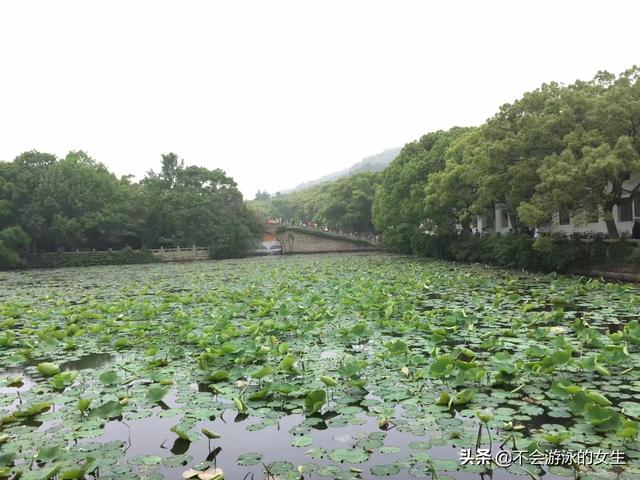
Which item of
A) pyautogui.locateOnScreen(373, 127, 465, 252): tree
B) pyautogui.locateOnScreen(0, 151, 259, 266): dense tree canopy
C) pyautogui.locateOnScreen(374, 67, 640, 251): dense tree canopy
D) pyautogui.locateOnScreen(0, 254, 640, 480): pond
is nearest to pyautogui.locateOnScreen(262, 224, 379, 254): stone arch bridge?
pyautogui.locateOnScreen(0, 151, 259, 266): dense tree canopy

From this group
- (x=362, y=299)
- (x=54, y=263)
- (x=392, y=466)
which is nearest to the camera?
(x=392, y=466)

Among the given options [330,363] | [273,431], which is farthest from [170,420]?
[330,363]

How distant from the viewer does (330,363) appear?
6.11m

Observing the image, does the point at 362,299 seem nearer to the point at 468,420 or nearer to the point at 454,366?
the point at 454,366

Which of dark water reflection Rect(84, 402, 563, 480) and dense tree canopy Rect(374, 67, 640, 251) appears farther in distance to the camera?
dense tree canopy Rect(374, 67, 640, 251)

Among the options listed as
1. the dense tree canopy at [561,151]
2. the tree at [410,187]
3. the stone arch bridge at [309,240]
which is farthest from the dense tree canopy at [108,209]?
the dense tree canopy at [561,151]

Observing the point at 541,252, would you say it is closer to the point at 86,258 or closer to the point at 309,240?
the point at 86,258

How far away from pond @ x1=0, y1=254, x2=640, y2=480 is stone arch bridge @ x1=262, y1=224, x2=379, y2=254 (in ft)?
123

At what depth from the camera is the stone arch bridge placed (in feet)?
152

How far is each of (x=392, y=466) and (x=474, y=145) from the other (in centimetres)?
1921

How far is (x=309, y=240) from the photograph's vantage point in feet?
156

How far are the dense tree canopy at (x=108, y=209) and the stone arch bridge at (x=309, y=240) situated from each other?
6321 mm

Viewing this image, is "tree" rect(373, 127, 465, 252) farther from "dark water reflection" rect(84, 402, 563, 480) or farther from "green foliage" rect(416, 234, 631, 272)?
"dark water reflection" rect(84, 402, 563, 480)

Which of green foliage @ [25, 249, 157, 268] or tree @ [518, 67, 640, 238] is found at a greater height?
tree @ [518, 67, 640, 238]
